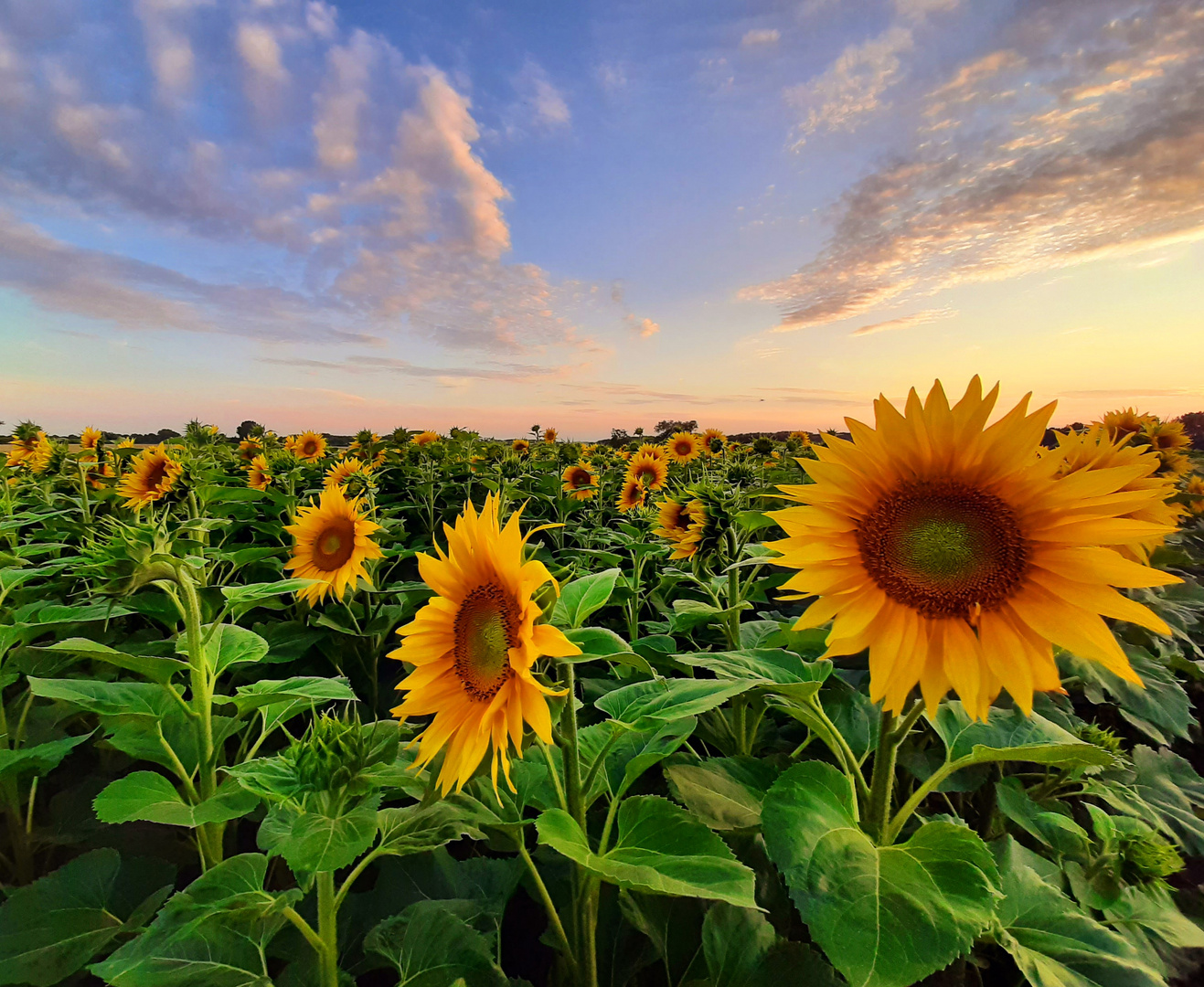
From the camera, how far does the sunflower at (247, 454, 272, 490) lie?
5586mm

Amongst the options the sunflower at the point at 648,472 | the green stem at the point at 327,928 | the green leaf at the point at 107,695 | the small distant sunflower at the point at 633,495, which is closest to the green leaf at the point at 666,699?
the green stem at the point at 327,928

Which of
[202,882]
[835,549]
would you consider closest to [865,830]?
[835,549]

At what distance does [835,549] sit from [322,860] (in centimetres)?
109

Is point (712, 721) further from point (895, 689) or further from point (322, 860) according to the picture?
point (322, 860)

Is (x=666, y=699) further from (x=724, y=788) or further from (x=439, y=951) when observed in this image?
(x=439, y=951)

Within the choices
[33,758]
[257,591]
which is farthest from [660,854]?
[33,758]

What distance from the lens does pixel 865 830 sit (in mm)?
1298

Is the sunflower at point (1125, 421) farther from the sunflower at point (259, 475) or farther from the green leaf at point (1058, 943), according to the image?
the sunflower at point (259, 475)

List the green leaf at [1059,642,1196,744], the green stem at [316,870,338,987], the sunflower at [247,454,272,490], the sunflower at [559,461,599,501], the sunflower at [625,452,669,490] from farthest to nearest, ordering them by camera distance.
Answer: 1. the sunflower at [559,461,599,501]
2. the sunflower at [247,454,272,490]
3. the sunflower at [625,452,669,490]
4. the green leaf at [1059,642,1196,744]
5. the green stem at [316,870,338,987]

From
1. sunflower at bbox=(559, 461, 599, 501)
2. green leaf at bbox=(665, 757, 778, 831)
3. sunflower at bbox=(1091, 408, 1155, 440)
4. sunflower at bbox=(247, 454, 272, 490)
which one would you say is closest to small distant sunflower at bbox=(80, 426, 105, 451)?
sunflower at bbox=(247, 454, 272, 490)

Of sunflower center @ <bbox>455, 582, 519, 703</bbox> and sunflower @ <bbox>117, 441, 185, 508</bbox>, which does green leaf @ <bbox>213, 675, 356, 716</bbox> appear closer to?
sunflower center @ <bbox>455, 582, 519, 703</bbox>

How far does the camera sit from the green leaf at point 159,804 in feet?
4.40

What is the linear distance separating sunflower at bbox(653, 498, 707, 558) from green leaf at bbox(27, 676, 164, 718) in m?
1.84

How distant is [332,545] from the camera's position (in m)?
2.76
